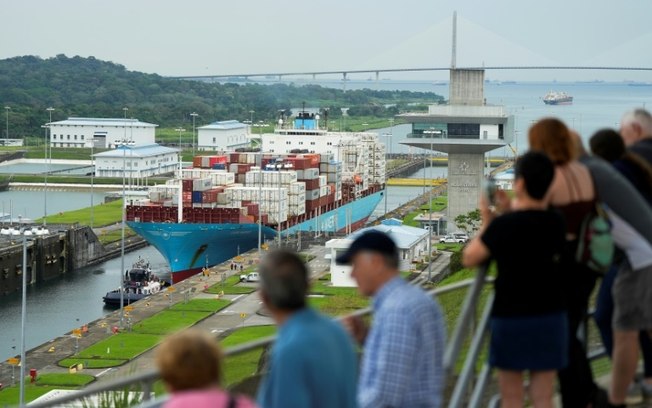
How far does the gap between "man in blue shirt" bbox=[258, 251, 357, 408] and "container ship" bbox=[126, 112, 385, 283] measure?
31.5 meters

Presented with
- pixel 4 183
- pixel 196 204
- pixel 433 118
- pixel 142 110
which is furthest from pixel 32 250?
pixel 142 110

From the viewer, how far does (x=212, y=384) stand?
2580 millimetres

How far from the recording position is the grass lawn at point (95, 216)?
43.4m

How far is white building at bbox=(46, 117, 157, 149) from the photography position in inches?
3260

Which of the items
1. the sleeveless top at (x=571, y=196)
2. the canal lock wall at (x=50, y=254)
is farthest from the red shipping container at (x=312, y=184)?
the sleeveless top at (x=571, y=196)

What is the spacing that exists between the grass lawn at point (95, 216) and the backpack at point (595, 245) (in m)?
39.2

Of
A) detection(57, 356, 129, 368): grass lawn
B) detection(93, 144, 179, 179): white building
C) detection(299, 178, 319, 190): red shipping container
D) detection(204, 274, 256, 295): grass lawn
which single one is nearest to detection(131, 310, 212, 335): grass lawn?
detection(57, 356, 129, 368): grass lawn

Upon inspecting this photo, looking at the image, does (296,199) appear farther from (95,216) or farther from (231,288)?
(231,288)

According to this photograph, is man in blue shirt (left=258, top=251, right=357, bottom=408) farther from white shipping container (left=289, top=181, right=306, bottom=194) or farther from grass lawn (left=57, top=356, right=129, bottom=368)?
white shipping container (left=289, top=181, right=306, bottom=194)

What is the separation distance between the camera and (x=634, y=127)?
447cm

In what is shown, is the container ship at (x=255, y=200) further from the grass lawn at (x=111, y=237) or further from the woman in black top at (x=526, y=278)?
the woman in black top at (x=526, y=278)

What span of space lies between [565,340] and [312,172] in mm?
39409

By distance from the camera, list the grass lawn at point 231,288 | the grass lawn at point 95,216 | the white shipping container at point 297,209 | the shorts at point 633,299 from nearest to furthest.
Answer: the shorts at point 633,299 < the grass lawn at point 231,288 < the white shipping container at point 297,209 < the grass lawn at point 95,216

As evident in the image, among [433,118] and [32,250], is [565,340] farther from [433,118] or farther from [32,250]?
[433,118]
